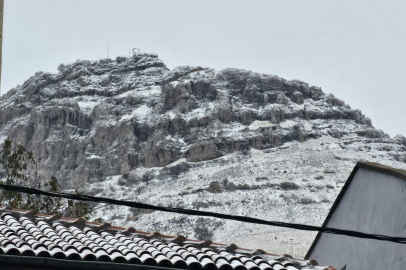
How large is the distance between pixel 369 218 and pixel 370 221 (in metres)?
0.06

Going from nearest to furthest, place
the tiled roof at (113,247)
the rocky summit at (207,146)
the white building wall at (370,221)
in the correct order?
the tiled roof at (113,247), the white building wall at (370,221), the rocky summit at (207,146)

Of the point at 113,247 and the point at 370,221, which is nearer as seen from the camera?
the point at 113,247

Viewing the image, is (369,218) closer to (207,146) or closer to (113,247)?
(113,247)

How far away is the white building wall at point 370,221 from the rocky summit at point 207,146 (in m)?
94.9

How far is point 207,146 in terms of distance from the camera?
536 feet

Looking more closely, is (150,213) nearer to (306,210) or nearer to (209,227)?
(209,227)

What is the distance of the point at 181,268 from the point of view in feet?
22.6

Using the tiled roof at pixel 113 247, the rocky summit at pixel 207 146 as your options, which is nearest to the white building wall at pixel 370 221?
the tiled roof at pixel 113 247

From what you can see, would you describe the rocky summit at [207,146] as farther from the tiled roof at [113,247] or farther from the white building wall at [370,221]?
the tiled roof at [113,247]

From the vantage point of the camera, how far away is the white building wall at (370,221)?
9.90m

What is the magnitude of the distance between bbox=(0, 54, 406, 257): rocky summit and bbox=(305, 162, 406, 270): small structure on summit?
94.9 m

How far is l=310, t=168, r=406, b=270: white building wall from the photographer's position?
9.90 m

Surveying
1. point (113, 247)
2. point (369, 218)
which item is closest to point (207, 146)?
point (369, 218)

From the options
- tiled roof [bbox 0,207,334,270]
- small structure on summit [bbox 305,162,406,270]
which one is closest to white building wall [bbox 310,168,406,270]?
small structure on summit [bbox 305,162,406,270]
